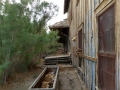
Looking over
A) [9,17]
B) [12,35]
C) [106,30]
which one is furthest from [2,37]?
[106,30]

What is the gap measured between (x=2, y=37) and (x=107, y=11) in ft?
13.9

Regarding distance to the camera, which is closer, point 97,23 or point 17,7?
point 97,23

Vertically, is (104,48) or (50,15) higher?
(50,15)

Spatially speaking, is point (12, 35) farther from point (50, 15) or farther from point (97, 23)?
point (50, 15)

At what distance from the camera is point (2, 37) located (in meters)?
5.32

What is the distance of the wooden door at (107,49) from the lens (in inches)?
91.4

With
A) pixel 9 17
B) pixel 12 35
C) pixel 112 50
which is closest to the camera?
pixel 112 50

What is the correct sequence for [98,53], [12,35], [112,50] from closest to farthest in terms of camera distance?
[112,50], [98,53], [12,35]

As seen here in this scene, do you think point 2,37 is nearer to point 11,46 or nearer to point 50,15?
point 11,46

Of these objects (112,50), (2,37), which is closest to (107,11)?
(112,50)

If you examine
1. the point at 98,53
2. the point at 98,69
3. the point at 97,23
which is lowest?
the point at 98,69

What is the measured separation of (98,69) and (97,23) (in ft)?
3.52

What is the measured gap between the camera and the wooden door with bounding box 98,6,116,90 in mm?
2320

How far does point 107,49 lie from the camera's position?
2602 millimetres
